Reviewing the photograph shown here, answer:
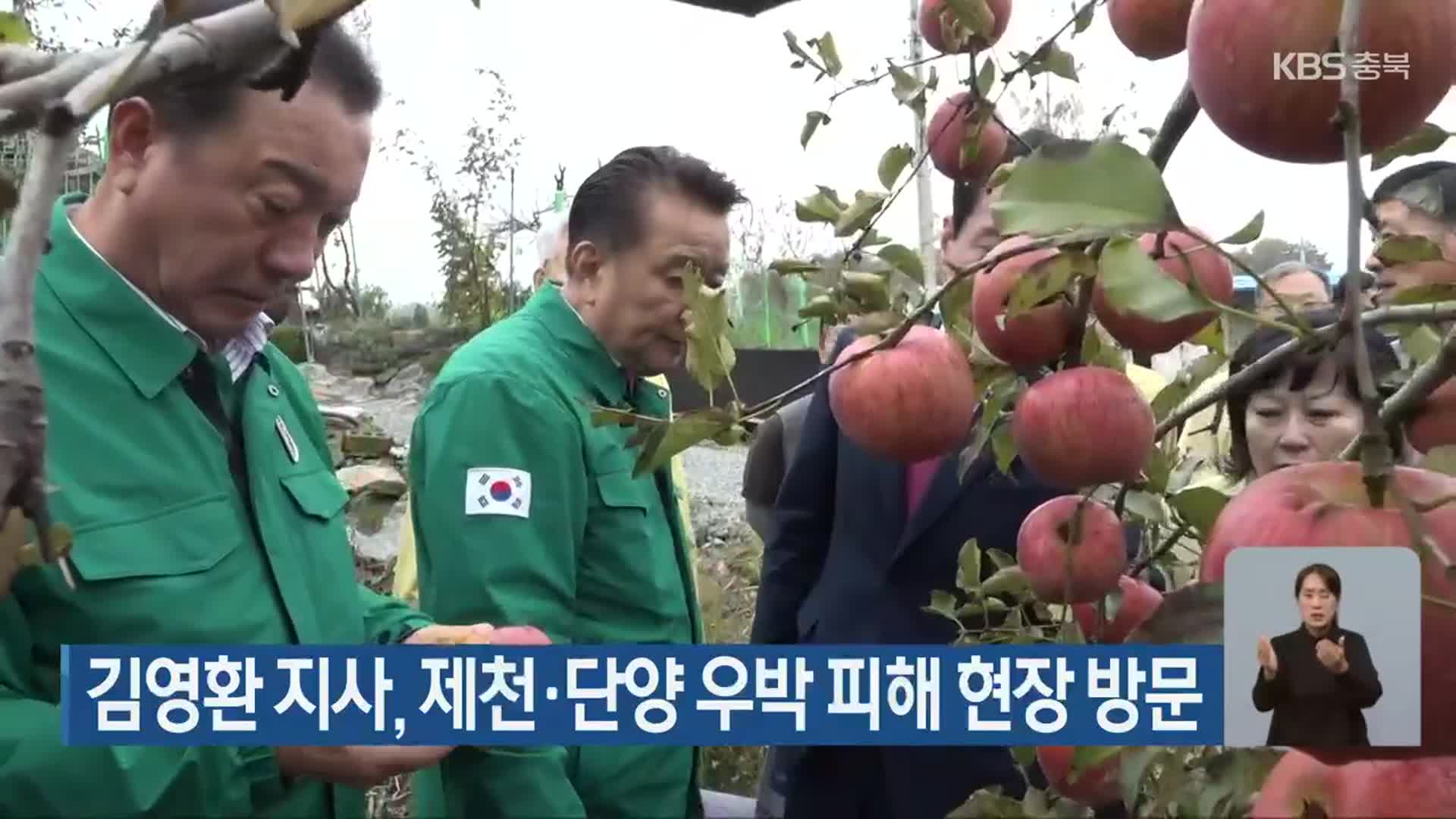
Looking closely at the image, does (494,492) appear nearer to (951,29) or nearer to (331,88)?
(331,88)

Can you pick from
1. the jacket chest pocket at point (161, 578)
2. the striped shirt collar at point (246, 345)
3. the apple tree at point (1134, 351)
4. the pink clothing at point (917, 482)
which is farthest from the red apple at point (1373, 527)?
the pink clothing at point (917, 482)

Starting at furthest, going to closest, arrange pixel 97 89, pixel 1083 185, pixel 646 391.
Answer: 1. pixel 646 391
2. pixel 1083 185
3. pixel 97 89

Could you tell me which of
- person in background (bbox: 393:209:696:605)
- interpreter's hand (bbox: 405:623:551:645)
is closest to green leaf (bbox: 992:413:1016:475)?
interpreter's hand (bbox: 405:623:551:645)

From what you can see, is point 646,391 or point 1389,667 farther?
point 646,391

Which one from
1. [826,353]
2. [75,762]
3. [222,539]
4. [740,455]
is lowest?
[75,762]

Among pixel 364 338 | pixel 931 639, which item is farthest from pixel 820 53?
pixel 364 338

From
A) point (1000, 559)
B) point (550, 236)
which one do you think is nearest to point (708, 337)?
point (1000, 559)

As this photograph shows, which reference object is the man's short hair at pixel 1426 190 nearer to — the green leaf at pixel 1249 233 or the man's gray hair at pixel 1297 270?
the man's gray hair at pixel 1297 270

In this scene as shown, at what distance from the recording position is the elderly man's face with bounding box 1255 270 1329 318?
1.06ft

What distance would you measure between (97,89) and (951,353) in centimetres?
32

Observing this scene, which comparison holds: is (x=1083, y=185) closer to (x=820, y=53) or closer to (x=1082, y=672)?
(x=1082, y=672)

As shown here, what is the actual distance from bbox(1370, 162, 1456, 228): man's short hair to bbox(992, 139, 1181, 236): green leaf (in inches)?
12.2

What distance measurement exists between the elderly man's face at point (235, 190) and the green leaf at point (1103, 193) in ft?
1.68

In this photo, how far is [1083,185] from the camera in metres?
0.29
